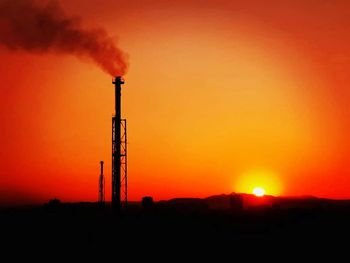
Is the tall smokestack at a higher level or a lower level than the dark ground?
higher

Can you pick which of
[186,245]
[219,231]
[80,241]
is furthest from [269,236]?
[80,241]

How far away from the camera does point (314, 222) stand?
40094 millimetres

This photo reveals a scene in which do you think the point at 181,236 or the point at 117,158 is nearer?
the point at 181,236

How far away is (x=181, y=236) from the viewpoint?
107ft

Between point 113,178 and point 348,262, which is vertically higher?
point 113,178

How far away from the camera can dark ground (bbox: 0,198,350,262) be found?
2722cm

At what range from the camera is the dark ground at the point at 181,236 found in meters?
27.2

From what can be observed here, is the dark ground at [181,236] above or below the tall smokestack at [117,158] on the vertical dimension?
below

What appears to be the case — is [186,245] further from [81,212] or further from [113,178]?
[81,212]

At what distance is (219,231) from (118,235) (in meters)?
7.20

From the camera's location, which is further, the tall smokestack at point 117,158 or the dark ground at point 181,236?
the tall smokestack at point 117,158

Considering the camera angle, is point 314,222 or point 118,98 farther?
point 118,98

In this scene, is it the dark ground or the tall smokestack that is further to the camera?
the tall smokestack

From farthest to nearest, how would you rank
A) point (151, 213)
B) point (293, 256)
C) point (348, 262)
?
point (151, 213), point (293, 256), point (348, 262)
